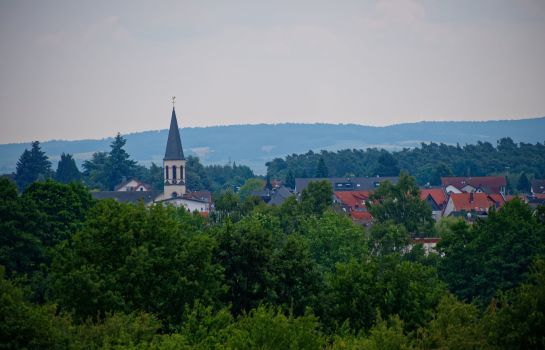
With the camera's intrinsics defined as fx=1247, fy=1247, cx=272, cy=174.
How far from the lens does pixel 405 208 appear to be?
102m

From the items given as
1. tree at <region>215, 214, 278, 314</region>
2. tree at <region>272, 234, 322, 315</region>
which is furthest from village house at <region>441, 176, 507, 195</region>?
tree at <region>215, 214, 278, 314</region>

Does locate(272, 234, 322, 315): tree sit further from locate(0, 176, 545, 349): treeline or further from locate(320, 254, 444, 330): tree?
locate(320, 254, 444, 330): tree

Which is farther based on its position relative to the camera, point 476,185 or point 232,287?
point 476,185

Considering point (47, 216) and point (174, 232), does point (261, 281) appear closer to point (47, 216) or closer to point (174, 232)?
point (174, 232)

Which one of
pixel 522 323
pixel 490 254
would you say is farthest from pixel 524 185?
pixel 522 323

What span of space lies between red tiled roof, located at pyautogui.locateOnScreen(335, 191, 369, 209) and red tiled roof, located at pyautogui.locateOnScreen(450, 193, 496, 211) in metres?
11.2

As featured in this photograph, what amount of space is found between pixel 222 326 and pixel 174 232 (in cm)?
796

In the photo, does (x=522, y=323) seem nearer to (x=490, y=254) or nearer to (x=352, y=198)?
(x=490, y=254)

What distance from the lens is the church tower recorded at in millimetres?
151000

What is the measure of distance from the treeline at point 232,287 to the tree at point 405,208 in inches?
1383

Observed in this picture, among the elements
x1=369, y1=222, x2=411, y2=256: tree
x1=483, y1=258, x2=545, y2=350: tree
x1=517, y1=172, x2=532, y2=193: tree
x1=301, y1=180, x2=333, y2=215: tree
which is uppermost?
x1=483, y1=258, x2=545, y2=350: tree

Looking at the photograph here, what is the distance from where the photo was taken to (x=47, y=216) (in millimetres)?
60000

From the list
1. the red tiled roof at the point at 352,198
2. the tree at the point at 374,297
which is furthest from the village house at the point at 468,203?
the tree at the point at 374,297

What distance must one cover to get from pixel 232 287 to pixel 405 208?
5992cm
